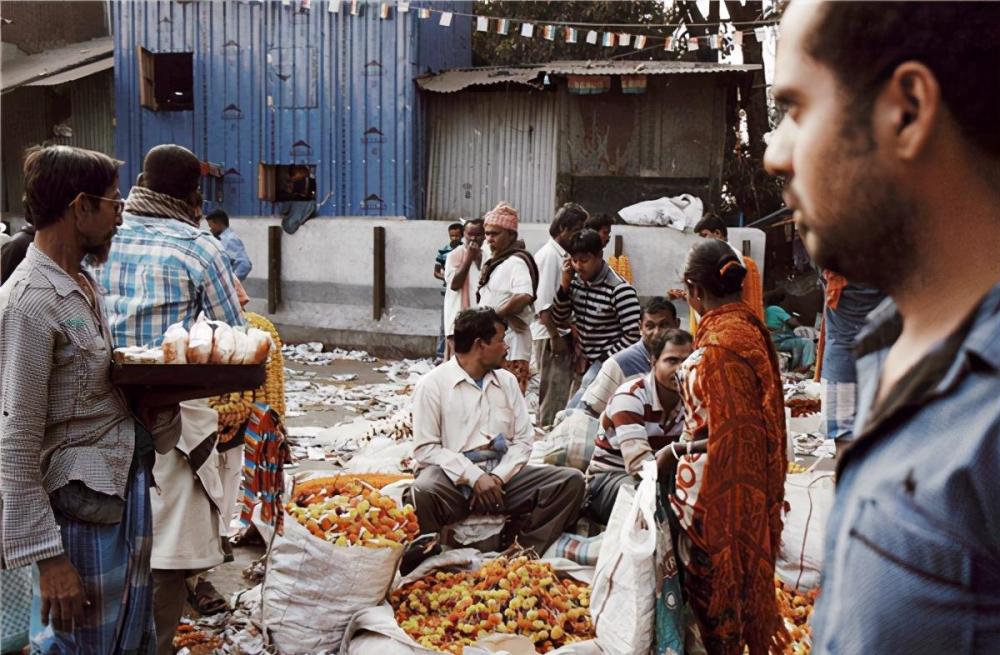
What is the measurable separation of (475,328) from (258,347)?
2157mm

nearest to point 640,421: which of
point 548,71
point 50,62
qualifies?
point 548,71

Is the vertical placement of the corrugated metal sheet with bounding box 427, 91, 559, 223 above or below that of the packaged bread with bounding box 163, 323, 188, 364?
above

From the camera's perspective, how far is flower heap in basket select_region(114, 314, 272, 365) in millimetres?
2520

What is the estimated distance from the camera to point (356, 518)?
3977 millimetres

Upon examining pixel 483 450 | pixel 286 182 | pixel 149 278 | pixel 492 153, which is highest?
pixel 492 153

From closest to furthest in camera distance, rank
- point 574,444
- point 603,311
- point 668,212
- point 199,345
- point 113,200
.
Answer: point 113,200 < point 199,345 < point 574,444 < point 603,311 < point 668,212

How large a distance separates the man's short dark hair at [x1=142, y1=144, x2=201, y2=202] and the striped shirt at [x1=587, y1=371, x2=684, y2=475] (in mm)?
2154

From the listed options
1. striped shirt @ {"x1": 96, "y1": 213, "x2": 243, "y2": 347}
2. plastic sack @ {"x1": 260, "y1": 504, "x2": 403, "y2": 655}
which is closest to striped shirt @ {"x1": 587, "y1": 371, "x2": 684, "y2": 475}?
plastic sack @ {"x1": 260, "y1": 504, "x2": 403, "y2": 655}

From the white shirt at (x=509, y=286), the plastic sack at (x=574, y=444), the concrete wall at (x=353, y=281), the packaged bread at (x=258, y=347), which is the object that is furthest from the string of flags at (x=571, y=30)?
the packaged bread at (x=258, y=347)

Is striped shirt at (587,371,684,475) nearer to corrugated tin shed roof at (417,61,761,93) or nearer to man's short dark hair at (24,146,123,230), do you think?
man's short dark hair at (24,146,123,230)

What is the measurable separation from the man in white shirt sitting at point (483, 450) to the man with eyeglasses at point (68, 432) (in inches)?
83.1

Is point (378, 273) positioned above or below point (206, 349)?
below

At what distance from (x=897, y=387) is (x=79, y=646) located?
7.53ft

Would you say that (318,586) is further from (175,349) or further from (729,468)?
(729,468)
